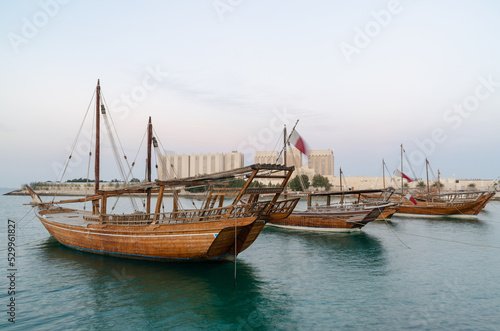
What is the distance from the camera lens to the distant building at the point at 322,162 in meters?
136

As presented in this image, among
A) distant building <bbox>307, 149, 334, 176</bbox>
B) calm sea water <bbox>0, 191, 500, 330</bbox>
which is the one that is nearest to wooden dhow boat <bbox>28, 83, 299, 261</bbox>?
calm sea water <bbox>0, 191, 500, 330</bbox>

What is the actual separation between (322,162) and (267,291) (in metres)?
128

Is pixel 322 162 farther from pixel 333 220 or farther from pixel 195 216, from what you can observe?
pixel 195 216

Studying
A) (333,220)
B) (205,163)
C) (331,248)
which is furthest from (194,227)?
(205,163)

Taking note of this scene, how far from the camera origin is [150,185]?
1568 centimetres

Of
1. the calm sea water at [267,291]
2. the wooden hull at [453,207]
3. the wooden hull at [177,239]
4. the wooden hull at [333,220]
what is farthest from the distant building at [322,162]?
the wooden hull at [177,239]

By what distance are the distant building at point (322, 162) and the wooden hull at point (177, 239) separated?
12230 cm

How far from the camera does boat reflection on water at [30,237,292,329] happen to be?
32.1 feet

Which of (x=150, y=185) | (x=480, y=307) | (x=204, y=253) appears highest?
(x=150, y=185)

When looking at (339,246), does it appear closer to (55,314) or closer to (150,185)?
(150,185)

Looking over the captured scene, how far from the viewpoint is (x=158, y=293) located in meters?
11.8

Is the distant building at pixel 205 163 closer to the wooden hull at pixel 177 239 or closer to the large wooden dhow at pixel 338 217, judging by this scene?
the large wooden dhow at pixel 338 217

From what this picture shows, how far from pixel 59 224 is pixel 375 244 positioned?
20.7 m

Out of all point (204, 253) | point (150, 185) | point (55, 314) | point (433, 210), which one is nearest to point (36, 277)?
point (55, 314)
